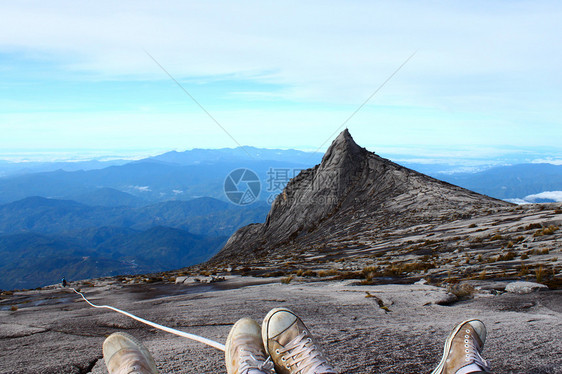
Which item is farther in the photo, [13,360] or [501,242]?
[501,242]

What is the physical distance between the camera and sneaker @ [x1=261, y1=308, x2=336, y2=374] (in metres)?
4.72

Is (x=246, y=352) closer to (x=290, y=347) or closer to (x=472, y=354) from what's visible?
(x=290, y=347)

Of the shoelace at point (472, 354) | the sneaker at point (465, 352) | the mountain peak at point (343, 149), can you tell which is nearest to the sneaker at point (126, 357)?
the sneaker at point (465, 352)

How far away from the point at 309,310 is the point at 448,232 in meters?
22.0

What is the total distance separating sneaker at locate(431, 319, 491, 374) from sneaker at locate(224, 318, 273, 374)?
234 centimetres

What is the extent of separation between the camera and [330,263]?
23297mm

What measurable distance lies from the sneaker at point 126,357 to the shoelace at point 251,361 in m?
1.23


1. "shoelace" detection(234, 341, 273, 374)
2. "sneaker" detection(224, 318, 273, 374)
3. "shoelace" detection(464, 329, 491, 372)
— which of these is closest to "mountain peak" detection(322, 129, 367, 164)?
"shoelace" detection(464, 329, 491, 372)

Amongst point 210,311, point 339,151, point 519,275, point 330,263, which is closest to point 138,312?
point 210,311

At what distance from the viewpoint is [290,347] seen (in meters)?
4.96

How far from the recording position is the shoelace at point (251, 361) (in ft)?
15.4

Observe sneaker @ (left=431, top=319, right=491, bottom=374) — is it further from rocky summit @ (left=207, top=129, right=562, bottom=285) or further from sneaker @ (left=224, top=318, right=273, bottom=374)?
rocky summit @ (left=207, top=129, right=562, bottom=285)

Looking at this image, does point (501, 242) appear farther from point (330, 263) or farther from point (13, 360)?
point (13, 360)

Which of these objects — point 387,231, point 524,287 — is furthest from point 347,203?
point 524,287
